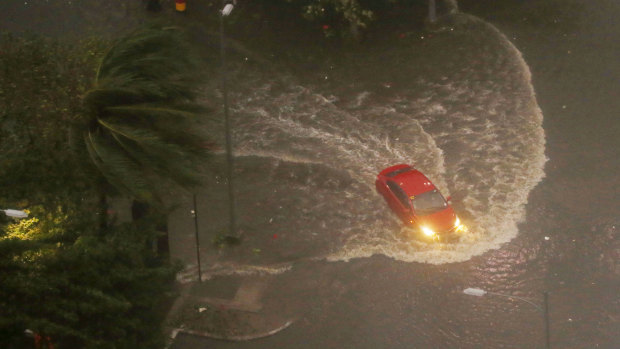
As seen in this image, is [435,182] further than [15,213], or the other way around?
[435,182]

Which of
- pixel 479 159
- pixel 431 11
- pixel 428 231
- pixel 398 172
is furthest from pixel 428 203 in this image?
pixel 431 11

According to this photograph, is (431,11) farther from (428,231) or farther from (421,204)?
(428,231)

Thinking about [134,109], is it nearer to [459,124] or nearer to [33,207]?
[33,207]

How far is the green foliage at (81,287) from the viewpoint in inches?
631

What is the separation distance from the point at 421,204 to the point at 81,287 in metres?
12.7

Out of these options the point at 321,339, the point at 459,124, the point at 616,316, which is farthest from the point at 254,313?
the point at 459,124

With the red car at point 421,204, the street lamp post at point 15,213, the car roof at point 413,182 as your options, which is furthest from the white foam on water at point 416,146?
the street lamp post at point 15,213

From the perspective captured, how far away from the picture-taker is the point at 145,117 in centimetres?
1877

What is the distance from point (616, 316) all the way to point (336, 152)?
12196 mm

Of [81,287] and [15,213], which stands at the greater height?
[15,213]

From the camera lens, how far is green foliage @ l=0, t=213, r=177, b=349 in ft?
52.6

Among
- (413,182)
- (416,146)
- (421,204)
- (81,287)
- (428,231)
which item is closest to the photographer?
(81,287)

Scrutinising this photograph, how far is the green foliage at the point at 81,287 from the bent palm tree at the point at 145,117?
1.56 metres

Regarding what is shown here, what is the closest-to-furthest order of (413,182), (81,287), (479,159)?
(81,287) → (413,182) → (479,159)
